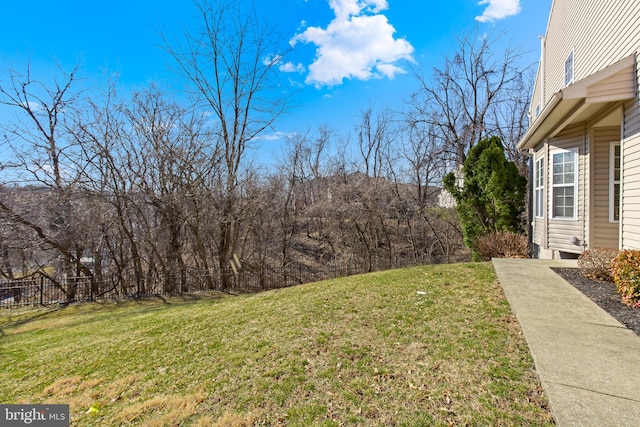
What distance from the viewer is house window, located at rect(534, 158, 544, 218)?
25.7ft

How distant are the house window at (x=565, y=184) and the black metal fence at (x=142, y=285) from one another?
7.93 m

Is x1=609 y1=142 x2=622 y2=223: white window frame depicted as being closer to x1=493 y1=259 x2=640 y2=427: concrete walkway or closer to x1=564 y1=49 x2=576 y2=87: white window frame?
x1=564 y1=49 x2=576 y2=87: white window frame

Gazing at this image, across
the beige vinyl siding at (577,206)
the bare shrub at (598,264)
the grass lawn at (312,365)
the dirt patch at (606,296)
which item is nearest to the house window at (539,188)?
the beige vinyl siding at (577,206)

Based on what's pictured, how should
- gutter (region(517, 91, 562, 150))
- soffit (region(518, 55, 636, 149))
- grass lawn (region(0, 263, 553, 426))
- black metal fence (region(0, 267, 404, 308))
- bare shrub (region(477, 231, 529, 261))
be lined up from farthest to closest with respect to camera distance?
black metal fence (region(0, 267, 404, 308)) < bare shrub (region(477, 231, 529, 261)) < gutter (region(517, 91, 562, 150)) < soffit (region(518, 55, 636, 149)) < grass lawn (region(0, 263, 553, 426))

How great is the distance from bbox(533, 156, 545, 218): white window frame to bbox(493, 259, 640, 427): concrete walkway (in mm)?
4306

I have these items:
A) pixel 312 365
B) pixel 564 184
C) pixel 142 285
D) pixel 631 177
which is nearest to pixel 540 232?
pixel 564 184

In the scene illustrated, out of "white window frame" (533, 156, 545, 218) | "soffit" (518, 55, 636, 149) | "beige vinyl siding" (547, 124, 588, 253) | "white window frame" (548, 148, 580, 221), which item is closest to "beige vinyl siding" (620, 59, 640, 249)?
"soffit" (518, 55, 636, 149)

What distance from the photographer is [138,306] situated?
28.6 feet

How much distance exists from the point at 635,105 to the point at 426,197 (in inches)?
499

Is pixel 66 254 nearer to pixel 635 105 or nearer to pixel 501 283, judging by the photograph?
pixel 501 283

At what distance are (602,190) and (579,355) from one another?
16.7 ft

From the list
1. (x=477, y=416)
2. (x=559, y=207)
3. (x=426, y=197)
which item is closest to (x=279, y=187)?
(x=426, y=197)

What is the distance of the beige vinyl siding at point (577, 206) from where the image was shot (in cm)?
617

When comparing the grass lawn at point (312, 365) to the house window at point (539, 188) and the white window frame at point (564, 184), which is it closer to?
the white window frame at point (564, 184)
